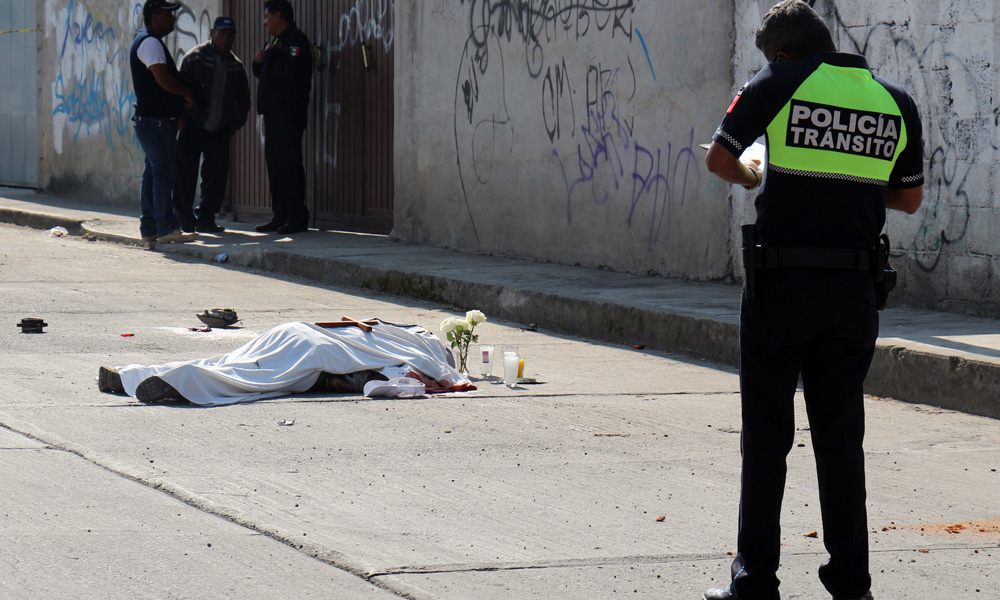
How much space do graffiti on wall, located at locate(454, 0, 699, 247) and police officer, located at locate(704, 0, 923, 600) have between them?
245 inches

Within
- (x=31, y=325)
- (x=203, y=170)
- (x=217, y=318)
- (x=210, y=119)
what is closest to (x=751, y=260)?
(x=217, y=318)

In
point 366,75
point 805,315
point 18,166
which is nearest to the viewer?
point 805,315

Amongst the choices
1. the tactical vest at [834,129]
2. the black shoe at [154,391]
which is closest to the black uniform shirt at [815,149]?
the tactical vest at [834,129]

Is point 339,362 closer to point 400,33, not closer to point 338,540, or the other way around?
point 338,540

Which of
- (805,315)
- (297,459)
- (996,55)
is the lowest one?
(297,459)

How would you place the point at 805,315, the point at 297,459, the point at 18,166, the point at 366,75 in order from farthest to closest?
the point at 18,166
the point at 366,75
the point at 297,459
the point at 805,315

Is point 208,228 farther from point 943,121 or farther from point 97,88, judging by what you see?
point 943,121

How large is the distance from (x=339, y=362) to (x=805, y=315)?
3.45 meters

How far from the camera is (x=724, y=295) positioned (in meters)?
9.10

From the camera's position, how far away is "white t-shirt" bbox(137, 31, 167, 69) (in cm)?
1214

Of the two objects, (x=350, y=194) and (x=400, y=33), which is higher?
(x=400, y=33)

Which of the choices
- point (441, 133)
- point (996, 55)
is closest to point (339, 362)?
point (996, 55)

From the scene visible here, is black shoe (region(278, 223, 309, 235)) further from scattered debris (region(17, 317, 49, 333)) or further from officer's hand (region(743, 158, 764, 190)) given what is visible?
officer's hand (region(743, 158, 764, 190))

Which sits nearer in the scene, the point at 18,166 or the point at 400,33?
the point at 400,33
